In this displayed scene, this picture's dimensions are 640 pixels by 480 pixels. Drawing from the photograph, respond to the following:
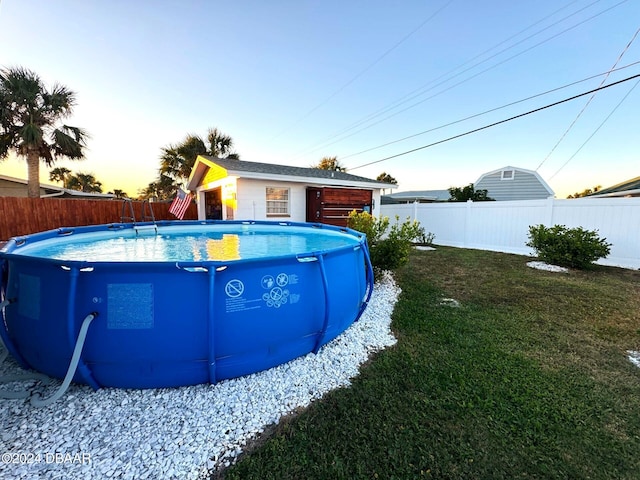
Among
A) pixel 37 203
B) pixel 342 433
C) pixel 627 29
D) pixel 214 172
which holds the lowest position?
pixel 342 433

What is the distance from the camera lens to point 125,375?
2.20m

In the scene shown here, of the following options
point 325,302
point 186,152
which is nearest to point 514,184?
point 325,302

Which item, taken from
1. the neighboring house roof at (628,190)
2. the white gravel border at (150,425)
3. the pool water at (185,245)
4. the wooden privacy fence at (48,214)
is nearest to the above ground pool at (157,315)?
the white gravel border at (150,425)

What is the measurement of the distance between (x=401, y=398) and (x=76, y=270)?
2935 mm

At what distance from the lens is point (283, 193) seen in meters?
10.6

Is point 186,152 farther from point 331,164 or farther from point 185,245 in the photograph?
point 331,164

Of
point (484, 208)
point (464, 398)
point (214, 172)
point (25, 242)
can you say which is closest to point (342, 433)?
point (464, 398)

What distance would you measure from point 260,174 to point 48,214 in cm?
978

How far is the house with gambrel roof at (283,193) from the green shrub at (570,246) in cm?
669

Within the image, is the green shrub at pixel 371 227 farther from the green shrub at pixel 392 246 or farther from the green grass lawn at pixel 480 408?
the green grass lawn at pixel 480 408

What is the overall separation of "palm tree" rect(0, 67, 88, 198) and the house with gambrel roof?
642 centimetres

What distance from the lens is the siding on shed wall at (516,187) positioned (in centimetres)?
1584

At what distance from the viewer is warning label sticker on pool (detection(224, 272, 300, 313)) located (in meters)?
2.26

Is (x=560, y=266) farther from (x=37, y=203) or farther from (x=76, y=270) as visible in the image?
(x=37, y=203)
